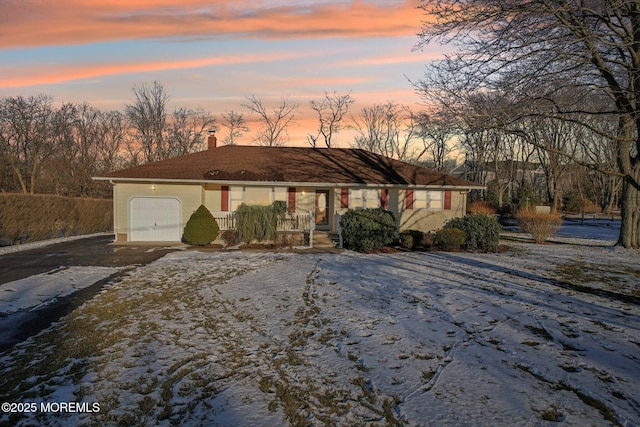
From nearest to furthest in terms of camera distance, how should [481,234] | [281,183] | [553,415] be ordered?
[553,415] → [481,234] → [281,183]

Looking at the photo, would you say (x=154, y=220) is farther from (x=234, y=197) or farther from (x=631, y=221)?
(x=631, y=221)

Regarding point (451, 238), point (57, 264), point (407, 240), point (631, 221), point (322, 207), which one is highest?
point (322, 207)

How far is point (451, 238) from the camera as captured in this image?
591 inches

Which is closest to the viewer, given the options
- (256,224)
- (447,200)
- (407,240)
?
(407,240)

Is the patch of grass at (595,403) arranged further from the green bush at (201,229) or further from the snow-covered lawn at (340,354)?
the green bush at (201,229)

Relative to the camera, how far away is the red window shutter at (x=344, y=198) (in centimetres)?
1966

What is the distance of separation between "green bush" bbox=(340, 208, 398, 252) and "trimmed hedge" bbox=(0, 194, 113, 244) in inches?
549

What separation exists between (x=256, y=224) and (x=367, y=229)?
4.62 metres

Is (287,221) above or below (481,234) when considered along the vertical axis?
above

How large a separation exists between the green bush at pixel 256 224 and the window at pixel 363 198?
4.70m

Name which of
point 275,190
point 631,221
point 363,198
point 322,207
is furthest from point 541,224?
point 275,190

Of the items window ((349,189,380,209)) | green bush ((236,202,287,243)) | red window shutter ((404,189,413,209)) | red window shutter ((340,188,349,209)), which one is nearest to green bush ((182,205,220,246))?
green bush ((236,202,287,243))

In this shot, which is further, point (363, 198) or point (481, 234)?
point (363, 198)

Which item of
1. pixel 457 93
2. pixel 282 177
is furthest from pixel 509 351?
pixel 282 177
